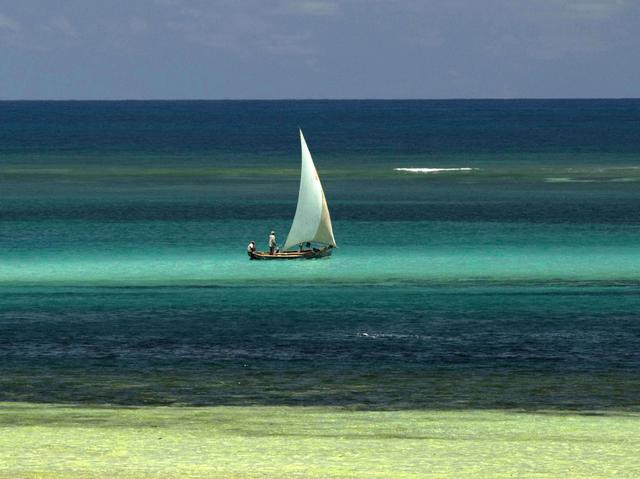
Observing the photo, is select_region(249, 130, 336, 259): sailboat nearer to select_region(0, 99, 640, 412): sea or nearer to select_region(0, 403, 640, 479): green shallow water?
select_region(0, 99, 640, 412): sea

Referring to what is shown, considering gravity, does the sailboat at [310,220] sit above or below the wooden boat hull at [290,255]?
above

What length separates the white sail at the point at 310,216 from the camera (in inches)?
3009

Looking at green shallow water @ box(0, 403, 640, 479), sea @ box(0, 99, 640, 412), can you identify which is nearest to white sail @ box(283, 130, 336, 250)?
sea @ box(0, 99, 640, 412)

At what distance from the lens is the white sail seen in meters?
76.4

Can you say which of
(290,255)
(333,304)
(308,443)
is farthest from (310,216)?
(308,443)

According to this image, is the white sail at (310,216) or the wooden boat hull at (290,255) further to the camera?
the white sail at (310,216)

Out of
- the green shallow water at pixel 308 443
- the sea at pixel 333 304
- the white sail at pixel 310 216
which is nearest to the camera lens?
the green shallow water at pixel 308 443

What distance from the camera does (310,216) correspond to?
78062mm

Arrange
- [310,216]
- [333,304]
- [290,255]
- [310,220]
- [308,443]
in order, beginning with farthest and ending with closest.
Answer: [310,216]
[310,220]
[290,255]
[333,304]
[308,443]

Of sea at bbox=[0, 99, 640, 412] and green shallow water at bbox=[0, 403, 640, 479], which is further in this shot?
sea at bbox=[0, 99, 640, 412]

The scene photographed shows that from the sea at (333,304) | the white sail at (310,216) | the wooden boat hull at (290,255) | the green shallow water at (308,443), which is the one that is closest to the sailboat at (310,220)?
the white sail at (310,216)

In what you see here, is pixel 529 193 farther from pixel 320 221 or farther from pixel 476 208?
pixel 320 221

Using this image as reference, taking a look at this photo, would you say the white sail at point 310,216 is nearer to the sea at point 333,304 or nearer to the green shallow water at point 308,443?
the sea at point 333,304

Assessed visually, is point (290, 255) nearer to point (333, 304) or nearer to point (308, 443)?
point (333, 304)
